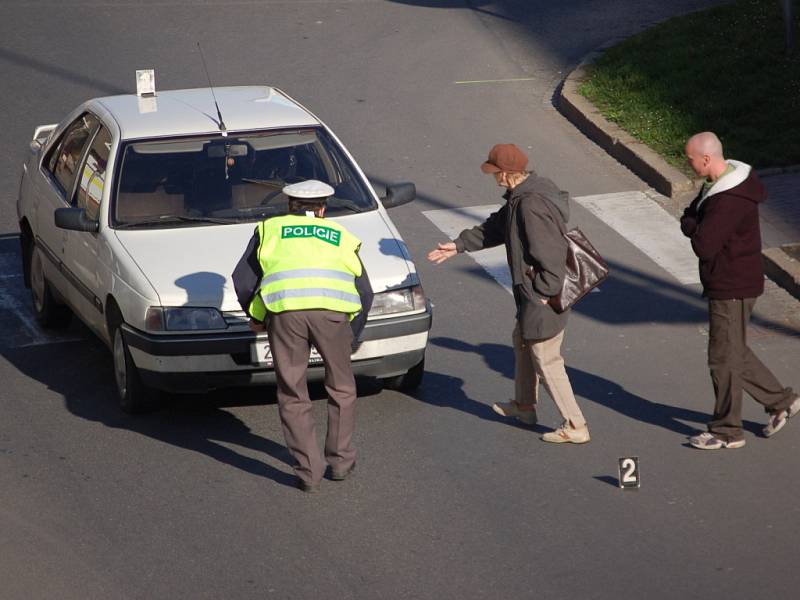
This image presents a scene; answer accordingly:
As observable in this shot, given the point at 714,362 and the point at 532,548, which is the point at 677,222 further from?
the point at 532,548

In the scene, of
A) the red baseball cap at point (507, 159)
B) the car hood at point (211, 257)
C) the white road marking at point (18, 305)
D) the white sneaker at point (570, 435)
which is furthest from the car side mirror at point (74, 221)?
the white sneaker at point (570, 435)

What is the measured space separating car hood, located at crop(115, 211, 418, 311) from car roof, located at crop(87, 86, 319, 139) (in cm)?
88

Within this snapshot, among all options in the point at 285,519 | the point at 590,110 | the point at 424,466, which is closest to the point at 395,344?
the point at 424,466

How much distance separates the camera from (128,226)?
349 inches

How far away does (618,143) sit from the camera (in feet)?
47.1

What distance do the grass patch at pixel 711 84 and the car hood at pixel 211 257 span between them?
5.67m

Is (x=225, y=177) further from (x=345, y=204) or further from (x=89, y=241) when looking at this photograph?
(x=89, y=241)

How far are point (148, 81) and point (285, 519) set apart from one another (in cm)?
429

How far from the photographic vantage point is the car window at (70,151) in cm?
986

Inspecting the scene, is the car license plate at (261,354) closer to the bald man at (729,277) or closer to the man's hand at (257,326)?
the man's hand at (257,326)

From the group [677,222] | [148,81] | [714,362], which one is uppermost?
[148,81]

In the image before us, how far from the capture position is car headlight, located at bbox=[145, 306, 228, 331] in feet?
26.6

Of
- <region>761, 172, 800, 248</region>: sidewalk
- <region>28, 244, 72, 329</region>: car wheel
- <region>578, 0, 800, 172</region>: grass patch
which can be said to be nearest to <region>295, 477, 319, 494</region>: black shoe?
<region>28, 244, 72, 329</region>: car wheel

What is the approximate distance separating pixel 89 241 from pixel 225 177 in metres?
0.96
